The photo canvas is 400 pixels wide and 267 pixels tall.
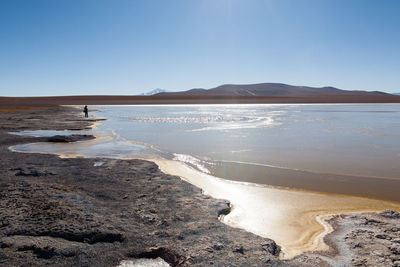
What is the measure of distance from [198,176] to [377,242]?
3694 mm

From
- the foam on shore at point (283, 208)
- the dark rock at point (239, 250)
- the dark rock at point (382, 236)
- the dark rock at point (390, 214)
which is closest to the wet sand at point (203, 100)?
the foam on shore at point (283, 208)

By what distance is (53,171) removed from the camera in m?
6.06

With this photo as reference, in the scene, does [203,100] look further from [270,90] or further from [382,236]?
[270,90]

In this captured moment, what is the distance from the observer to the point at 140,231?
3430mm

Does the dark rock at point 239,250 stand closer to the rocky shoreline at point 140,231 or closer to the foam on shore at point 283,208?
the rocky shoreline at point 140,231

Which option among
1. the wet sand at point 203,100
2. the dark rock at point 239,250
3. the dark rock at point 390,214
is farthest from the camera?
the wet sand at point 203,100

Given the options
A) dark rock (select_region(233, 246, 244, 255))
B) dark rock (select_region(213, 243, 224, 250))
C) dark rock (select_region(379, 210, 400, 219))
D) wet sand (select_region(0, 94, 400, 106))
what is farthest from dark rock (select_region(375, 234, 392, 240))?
wet sand (select_region(0, 94, 400, 106))

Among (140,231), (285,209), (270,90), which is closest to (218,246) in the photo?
(140,231)

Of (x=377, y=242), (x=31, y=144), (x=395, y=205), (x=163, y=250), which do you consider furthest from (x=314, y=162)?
(x=31, y=144)

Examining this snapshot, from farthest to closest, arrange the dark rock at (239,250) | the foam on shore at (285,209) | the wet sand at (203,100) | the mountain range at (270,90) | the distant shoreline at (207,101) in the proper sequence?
the mountain range at (270,90), the wet sand at (203,100), the distant shoreline at (207,101), the foam on shore at (285,209), the dark rock at (239,250)

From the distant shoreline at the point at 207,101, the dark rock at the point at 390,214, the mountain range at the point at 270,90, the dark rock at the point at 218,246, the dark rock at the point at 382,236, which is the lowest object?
the dark rock at the point at 382,236

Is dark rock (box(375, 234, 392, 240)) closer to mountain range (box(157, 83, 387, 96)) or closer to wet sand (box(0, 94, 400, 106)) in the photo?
wet sand (box(0, 94, 400, 106))

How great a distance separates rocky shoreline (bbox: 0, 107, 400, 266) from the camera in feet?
9.57

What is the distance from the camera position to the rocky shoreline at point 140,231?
9.57ft
